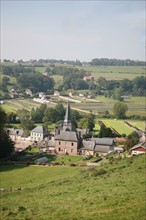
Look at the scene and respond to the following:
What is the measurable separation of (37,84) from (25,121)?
3552 inches

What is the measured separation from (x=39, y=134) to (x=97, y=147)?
18.5 m

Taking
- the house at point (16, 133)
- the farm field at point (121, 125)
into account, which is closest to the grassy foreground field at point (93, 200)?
the house at point (16, 133)

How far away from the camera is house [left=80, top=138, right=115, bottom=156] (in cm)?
5225

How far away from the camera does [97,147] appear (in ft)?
173

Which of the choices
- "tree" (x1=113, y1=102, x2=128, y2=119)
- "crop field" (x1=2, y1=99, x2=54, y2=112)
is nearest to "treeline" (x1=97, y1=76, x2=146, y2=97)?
"crop field" (x1=2, y1=99, x2=54, y2=112)

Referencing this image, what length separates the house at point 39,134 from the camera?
6719 centimetres

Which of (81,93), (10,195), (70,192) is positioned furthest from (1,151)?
(81,93)

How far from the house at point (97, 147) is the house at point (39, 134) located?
14.8 metres

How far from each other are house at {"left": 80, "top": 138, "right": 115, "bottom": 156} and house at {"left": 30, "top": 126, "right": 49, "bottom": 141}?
14823mm

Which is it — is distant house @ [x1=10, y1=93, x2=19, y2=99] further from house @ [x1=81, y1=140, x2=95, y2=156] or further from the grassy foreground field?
the grassy foreground field

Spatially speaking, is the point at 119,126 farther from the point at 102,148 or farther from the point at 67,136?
the point at 102,148

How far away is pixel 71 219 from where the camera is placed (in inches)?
597

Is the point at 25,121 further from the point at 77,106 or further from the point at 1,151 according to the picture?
the point at 77,106

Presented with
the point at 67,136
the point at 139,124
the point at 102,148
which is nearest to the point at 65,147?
the point at 67,136
